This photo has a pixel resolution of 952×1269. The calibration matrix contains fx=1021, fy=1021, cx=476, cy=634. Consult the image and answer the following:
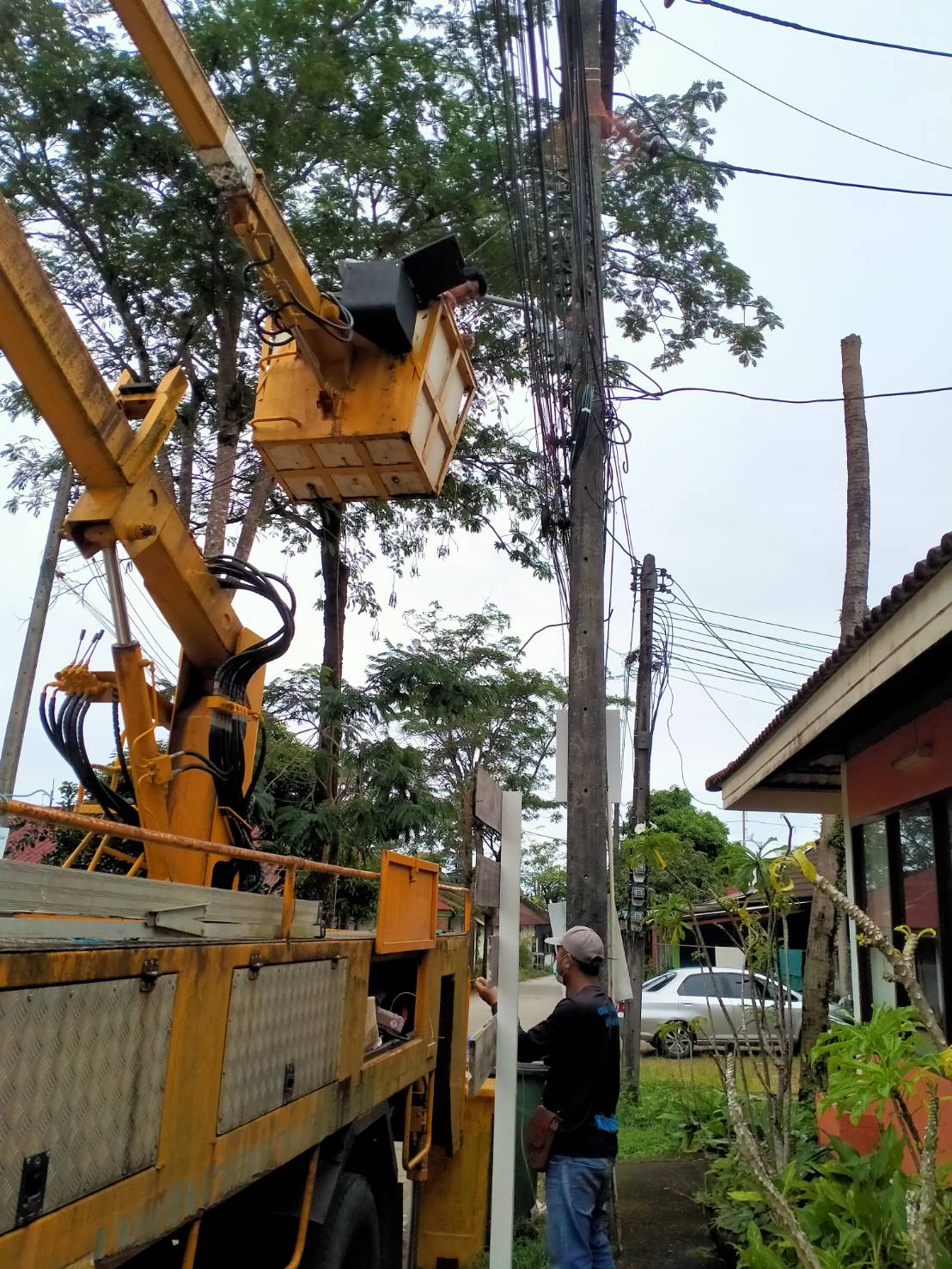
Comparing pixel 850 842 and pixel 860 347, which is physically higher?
pixel 860 347

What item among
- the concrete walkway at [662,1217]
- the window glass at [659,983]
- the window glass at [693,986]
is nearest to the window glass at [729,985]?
the window glass at [693,986]

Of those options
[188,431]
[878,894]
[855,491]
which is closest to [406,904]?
[878,894]

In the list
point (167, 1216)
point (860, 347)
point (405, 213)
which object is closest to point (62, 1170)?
point (167, 1216)

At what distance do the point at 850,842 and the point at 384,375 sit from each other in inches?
217

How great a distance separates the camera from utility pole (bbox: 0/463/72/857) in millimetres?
12617

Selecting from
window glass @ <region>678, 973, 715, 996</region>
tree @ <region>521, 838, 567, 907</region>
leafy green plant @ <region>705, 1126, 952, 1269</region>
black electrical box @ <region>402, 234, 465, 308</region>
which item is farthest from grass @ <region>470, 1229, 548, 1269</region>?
tree @ <region>521, 838, 567, 907</region>

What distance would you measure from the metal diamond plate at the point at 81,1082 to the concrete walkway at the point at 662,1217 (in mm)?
4748

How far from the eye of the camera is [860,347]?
37.4 feet

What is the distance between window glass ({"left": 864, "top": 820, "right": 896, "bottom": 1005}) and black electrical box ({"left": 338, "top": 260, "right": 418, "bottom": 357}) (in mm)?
4902

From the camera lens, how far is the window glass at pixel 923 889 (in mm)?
6285

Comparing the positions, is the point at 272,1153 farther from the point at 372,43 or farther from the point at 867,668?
the point at 372,43

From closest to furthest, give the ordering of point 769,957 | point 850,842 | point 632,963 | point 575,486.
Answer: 1. point 769,957
2. point 575,486
3. point 850,842
4. point 632,963

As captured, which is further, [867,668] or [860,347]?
[860,347]

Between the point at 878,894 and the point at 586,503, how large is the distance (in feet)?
12.0
